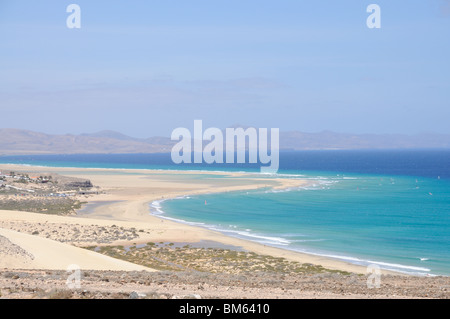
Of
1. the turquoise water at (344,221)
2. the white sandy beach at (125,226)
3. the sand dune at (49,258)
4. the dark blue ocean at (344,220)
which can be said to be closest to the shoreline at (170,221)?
the white sandy beach at (125,226)

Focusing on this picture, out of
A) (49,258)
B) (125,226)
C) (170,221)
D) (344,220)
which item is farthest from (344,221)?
(49,258)

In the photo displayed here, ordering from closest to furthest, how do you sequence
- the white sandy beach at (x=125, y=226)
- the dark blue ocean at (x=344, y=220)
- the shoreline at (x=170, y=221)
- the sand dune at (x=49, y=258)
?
the sand dune at (x=49, y=258) → the white sandy beach at (x=125, y=226) → the shoreline at (x=170, y=221) → the dark blue ocean at (x=344, y=220)

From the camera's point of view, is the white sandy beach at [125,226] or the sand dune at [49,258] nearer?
the sand dune at [49,258]

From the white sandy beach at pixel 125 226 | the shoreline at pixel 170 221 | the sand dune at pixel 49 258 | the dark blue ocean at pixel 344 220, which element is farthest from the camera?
the dark blue ocean at pixel 344 220

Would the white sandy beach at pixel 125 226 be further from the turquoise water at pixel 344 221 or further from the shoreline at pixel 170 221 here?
the turquoise water at pixel 344 221

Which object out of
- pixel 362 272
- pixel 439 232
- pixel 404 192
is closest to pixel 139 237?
pixel 362 272

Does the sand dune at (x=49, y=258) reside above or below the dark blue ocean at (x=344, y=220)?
above

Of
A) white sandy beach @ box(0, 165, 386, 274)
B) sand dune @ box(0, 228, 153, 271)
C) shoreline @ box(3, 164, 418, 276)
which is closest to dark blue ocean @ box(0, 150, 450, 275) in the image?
shoreline @ box(3, 164, 418, 276)
